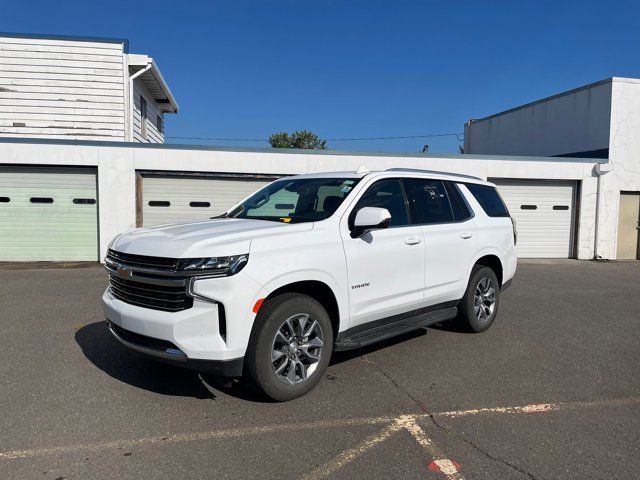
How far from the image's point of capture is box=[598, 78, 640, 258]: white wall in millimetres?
14586

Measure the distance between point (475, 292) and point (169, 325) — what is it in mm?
3757

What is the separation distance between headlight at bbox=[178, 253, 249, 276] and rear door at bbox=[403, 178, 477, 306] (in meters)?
2.24

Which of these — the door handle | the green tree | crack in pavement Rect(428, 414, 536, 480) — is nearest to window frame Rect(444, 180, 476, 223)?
the door handle

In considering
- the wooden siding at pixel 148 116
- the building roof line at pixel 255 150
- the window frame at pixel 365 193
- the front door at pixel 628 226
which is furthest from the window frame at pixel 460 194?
the wooden siding at pixel 148 116

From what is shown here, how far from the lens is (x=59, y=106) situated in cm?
1436

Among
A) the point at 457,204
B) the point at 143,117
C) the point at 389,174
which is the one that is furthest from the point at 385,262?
the point at 143,117

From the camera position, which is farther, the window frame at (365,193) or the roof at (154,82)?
the roof at (154,82)

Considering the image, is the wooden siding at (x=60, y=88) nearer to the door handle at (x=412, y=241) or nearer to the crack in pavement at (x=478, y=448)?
the door handle at (x=412, y=241)

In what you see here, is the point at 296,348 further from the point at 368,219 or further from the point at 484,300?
the point at 484,300

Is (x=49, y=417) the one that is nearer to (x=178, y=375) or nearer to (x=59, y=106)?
(x=178, y=375)

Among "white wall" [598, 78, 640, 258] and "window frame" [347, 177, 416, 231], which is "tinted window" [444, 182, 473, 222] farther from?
"white wall" [598, 78, 640, 258]

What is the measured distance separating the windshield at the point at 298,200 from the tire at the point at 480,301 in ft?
6.95

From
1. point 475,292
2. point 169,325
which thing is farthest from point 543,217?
point 169,325

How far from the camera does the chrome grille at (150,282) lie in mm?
3576
